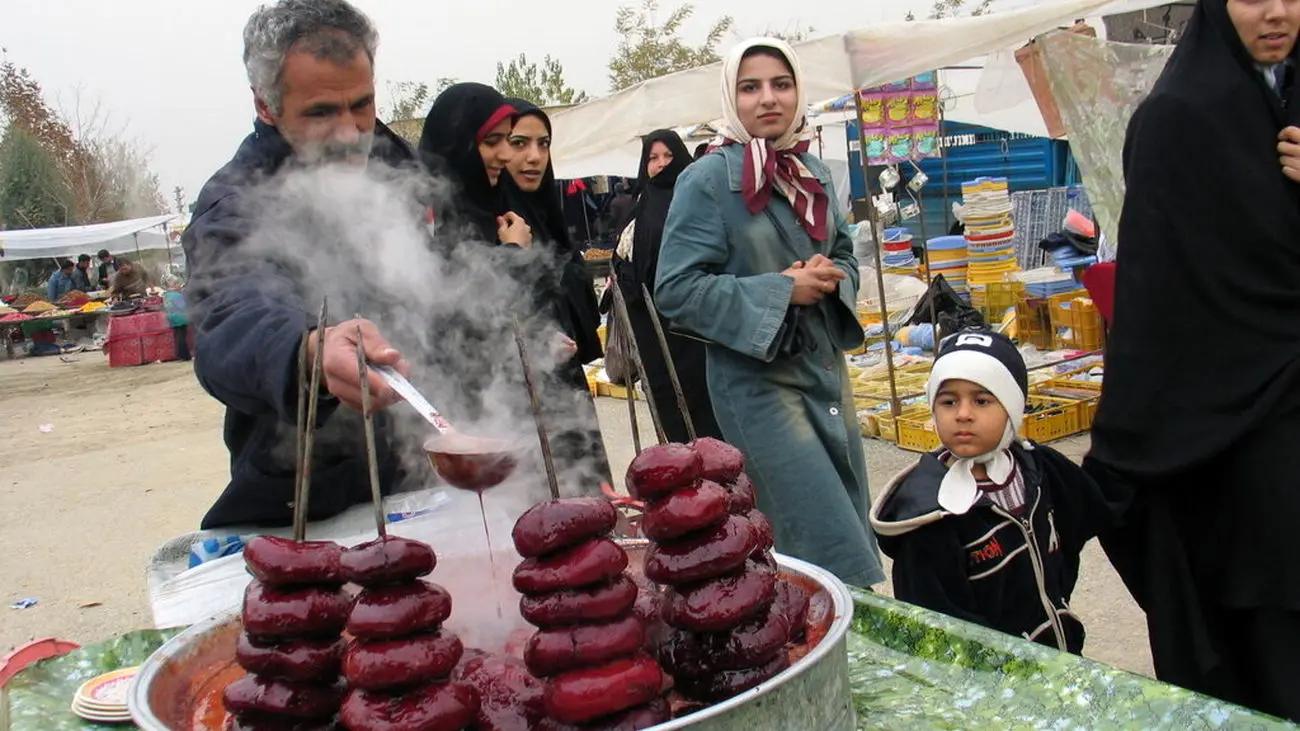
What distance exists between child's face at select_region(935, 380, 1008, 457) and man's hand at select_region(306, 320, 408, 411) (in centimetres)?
166

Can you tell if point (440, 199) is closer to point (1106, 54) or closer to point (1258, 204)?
point (1258, 204)

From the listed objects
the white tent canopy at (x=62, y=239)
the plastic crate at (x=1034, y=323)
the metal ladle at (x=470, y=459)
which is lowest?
the plastic crate at (x=1034, y=323)

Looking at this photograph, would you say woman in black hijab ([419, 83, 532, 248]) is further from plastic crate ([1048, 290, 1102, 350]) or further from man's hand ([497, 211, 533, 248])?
plastic crate ([1048, 290, 1102, 350])

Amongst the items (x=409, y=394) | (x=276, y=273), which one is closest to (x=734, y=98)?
(x=276, y=273)

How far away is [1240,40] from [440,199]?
87.2 inches

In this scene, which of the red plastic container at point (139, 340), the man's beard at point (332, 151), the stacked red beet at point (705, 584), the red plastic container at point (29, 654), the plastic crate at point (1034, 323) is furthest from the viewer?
the red plastic container at point (139, 340)

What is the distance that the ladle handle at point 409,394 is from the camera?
119 centimetres

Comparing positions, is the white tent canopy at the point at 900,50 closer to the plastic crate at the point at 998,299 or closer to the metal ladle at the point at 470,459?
the plastic crate at the point at 998,299

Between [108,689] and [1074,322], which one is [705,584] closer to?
[108,689]

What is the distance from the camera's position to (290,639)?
1.12m

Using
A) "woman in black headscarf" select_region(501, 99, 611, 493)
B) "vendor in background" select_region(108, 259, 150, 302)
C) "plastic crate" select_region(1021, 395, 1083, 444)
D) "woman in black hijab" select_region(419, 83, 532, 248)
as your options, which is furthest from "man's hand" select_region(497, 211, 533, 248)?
"vendor in background" select_region(108, 259, 150, 302)

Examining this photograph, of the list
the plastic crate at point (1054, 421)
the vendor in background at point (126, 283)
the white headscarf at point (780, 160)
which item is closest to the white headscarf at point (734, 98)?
the white headscarf at point (780, 160)

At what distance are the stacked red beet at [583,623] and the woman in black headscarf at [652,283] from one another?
3271 millimetres

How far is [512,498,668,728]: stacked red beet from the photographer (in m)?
1.05
